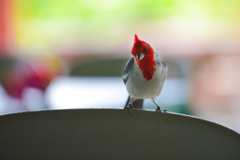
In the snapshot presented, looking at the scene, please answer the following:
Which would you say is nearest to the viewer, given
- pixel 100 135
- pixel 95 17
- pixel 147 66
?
pixel 100 135

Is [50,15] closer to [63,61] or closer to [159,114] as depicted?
[63,61]

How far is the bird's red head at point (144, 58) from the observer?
43.5 inches

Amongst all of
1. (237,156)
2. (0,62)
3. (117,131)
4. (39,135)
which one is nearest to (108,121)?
(117,131)

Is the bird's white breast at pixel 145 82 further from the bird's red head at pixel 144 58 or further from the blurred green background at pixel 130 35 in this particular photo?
the blurred green background at pixel 130 35

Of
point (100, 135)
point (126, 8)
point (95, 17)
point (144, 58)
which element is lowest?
point (100, 135)

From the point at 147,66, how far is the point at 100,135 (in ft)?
1.78

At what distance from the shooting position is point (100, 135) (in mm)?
612

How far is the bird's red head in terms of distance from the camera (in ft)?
3.63

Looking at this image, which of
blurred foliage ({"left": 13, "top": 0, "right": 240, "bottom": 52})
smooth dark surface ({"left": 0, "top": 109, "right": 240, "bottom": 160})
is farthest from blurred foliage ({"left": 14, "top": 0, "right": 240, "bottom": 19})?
smooth dark surface ({"left": 0, "top": 109, "right": 240, "bottom": 160})

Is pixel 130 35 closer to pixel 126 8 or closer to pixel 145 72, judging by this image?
pixel 126 8

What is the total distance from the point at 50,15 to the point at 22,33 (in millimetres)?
532

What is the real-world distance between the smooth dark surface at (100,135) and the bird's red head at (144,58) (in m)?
0.49

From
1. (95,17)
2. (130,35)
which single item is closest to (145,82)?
(130,35)

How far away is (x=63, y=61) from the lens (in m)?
3.85
